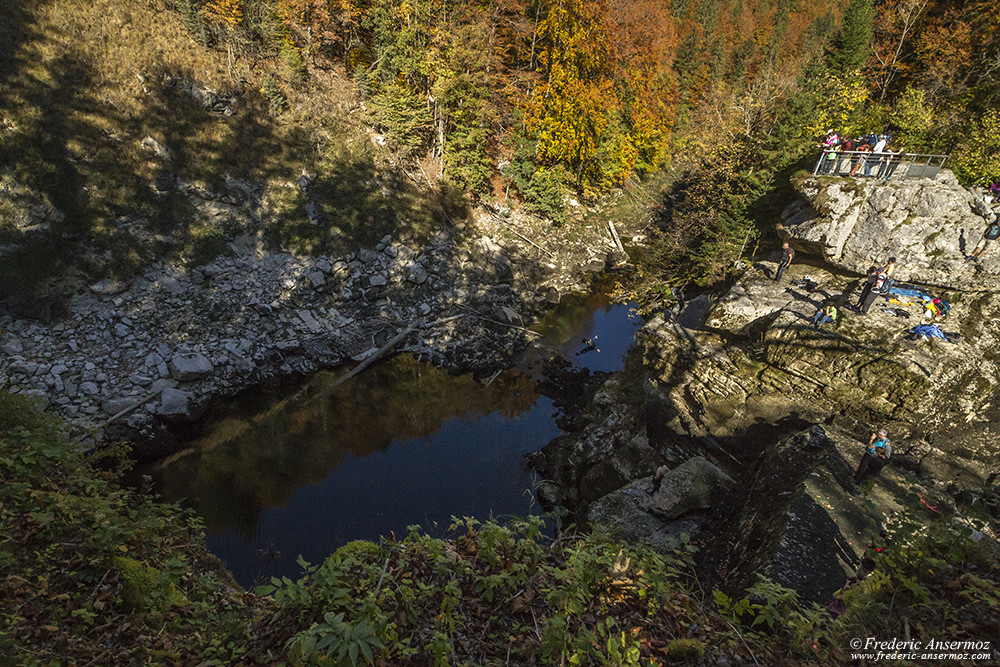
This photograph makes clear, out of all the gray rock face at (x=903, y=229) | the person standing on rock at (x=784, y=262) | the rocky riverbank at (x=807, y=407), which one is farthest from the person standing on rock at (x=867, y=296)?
the person standing on rock at (x=784, y=262)

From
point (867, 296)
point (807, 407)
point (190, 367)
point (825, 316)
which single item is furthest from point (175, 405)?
point (867, 296)

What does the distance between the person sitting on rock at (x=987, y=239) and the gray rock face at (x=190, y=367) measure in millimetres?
26172

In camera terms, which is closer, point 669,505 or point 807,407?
point 669,505

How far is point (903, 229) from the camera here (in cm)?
1562

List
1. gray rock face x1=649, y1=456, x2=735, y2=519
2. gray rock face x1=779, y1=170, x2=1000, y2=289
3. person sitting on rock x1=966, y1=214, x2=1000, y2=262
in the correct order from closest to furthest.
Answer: gray rock face x1=649, y1=456, x2=735, y2=519, person sitting on rock x1=966, y1=214, x2=1000, y2=262, gray rock face x1=779, y1=170, x2=1000, y2=289

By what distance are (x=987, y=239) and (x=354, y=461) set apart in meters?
22.0

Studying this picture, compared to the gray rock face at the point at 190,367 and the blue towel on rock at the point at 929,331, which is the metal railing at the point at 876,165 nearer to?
the blue towel on rock at the point at 929,331

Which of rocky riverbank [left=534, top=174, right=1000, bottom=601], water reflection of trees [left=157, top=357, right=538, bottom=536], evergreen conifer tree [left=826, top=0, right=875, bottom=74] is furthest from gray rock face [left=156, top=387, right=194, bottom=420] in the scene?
evergreen conifer tree [left=826, top=0, right=875, bottom=74]

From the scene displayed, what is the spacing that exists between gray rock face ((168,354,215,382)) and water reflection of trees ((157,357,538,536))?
1675 millimetres

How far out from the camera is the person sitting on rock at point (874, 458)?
8.77 m

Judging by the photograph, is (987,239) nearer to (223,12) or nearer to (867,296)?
(867,296)

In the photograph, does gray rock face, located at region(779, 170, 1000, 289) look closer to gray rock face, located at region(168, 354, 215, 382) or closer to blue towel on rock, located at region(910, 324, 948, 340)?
blue towel on rock, located at region(910, 324, 948, 340)

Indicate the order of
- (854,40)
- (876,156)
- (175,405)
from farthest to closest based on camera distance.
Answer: (854,40)
(876,156)
(175,405)

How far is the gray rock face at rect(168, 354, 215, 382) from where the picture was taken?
15.2 m
